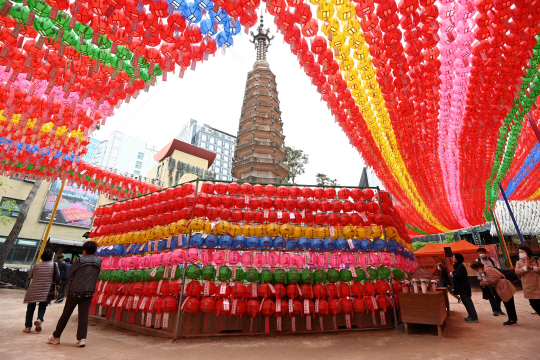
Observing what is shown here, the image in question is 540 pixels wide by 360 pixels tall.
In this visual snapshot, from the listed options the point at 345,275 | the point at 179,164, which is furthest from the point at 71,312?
the point at 179,164

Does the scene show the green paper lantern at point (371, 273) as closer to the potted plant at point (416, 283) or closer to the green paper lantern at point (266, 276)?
the potted plant at point (416, 283)

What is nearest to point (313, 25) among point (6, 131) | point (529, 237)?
point (6, 131)

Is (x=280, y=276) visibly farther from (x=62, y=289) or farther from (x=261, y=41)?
(x=261, y=41)

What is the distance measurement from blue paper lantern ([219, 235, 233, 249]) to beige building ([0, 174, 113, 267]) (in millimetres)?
16911

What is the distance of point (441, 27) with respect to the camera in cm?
400

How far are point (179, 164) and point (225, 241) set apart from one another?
96.8 feet

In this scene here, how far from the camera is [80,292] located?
4.15m

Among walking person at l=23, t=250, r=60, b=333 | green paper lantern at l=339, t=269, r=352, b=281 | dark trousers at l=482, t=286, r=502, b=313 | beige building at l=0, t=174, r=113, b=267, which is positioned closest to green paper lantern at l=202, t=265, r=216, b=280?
green paper lantern at l=339, t=269, r=352, b=281

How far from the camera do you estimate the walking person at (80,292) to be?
4.14 m

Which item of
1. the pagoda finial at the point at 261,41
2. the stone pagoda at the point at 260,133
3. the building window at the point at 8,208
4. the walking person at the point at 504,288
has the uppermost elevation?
the pagoda finial at the point at 261,41

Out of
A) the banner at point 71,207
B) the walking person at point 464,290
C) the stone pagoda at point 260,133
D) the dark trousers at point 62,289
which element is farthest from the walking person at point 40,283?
the banner at point 71,207

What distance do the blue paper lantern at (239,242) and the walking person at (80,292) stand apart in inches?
94.3

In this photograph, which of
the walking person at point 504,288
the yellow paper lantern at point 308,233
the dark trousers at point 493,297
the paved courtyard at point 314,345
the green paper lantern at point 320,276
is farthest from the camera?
the dark trousers at point 493,297

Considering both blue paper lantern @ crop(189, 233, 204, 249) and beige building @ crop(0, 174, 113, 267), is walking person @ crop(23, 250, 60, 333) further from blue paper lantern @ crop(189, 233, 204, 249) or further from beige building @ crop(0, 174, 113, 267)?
beige building @ crop(0, 174, 113, 267)
